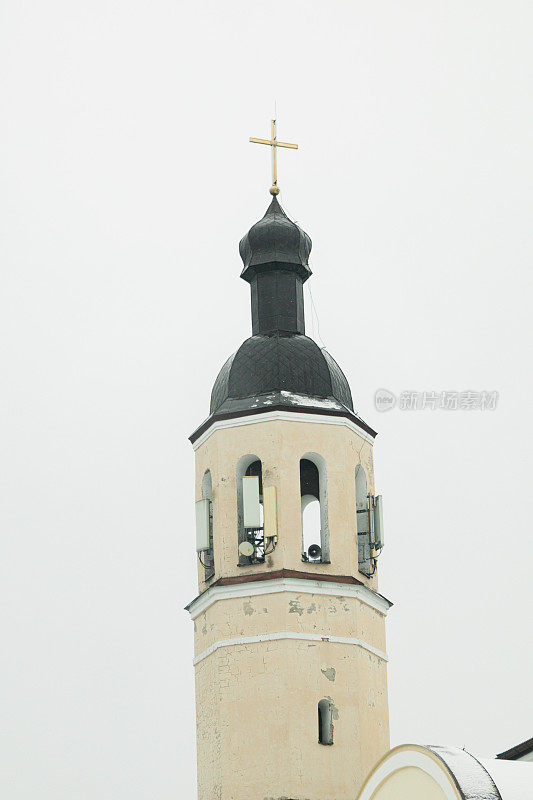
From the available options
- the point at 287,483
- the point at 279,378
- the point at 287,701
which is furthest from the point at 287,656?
the point at 279,378

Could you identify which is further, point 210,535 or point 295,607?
point 210,535

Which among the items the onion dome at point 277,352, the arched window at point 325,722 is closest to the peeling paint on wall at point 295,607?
the arched window at point 325,722

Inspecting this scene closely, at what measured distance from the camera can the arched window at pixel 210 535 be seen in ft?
95.7

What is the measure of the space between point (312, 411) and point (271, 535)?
2.30 m

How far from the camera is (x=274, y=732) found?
27.1 meters

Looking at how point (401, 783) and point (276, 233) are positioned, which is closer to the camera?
point (401, 783)

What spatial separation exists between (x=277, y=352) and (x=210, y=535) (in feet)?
11.0

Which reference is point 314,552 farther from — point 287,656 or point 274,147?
point 274,147

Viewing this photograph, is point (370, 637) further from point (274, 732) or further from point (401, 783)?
point (401, 783)

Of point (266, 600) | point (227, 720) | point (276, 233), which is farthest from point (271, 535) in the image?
point (276, 233)

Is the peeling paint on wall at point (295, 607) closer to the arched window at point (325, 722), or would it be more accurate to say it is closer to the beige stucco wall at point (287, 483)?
the beige stucco wall at point (287, 483)

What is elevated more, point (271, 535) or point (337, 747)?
point (271, 535)

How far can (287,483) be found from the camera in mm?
28703

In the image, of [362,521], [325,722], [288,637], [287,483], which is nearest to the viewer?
[325,722]
